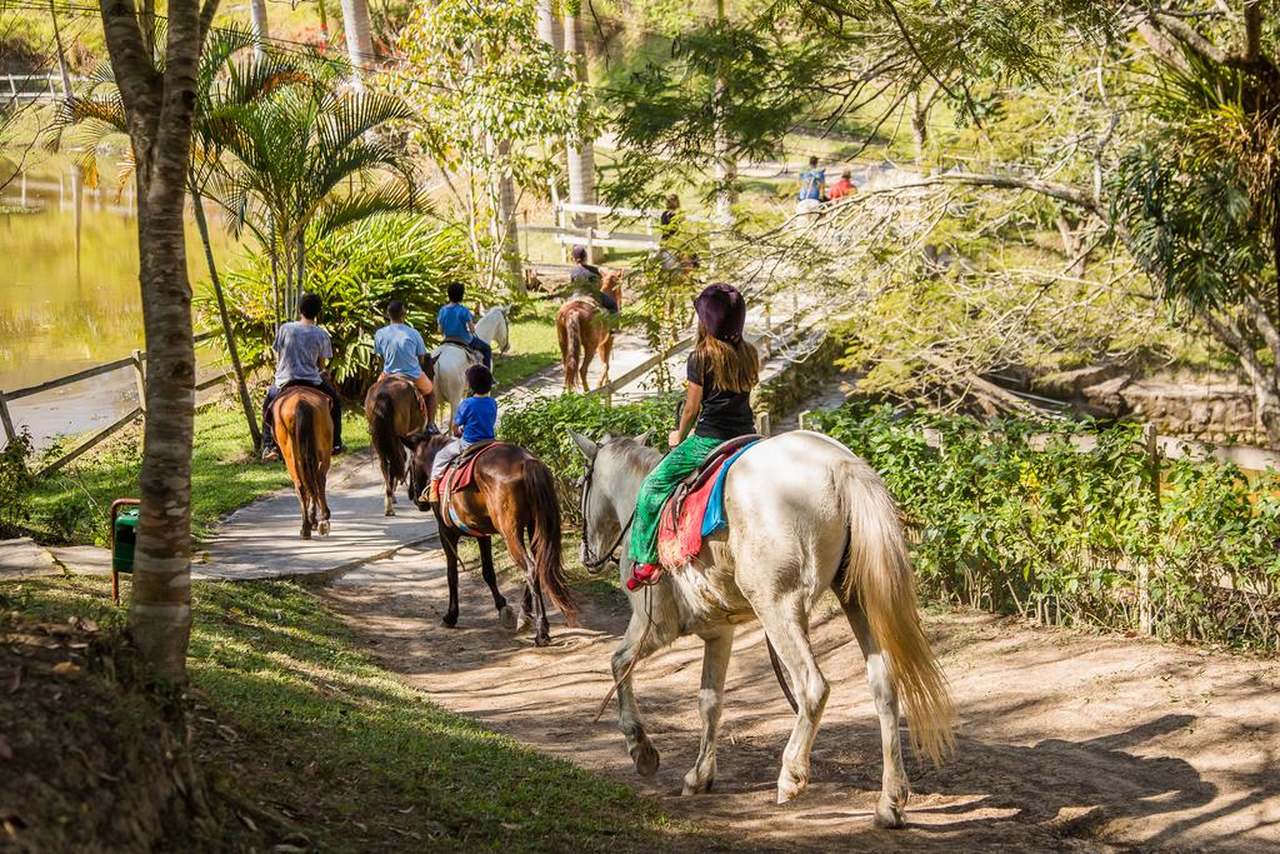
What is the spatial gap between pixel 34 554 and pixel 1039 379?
16.5 m

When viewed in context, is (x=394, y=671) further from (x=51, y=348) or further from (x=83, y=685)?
(x=51, y=348)

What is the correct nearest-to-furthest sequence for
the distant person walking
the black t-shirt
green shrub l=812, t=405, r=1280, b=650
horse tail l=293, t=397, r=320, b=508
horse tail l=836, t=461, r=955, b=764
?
horse tail l=836, t=461, r=955, b=764
the black t-shirt
green shrub l=812, t=405, r=1280, b=650
horse tail l=293, t=397, r=320, b=508
the distant person walking

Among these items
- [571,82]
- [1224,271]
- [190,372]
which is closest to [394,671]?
[190,372]

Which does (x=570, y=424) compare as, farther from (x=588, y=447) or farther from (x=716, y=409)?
(x=716, y=409)

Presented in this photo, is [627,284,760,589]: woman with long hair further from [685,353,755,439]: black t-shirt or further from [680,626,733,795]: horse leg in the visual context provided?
[680,626,733,795]: horse leg

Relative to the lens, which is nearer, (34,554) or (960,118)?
(34,554)

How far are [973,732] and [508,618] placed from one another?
4.82 m

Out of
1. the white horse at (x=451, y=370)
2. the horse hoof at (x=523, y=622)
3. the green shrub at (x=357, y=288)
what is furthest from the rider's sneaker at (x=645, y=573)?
the green shrub at (x=357, y=288)

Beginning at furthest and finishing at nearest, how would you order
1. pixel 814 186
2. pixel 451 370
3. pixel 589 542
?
1. pixel 814 186
2. pixel 451 370
3. pixel 589 542

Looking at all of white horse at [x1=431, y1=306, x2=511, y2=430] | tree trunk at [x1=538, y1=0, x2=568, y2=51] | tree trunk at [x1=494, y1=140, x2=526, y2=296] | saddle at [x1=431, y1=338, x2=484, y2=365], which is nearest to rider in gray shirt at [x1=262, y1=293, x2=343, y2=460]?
white horse at [x1=431, y1=306, x2=511, y2=430]

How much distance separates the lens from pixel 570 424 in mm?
14086

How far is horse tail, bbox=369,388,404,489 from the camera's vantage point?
48.1ft

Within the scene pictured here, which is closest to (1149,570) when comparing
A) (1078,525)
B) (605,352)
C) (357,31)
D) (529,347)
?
(1078,525)

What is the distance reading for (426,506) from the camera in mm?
12398
